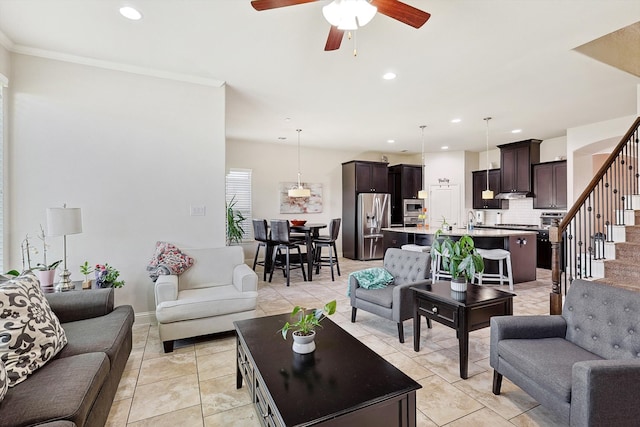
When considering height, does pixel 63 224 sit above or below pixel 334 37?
below

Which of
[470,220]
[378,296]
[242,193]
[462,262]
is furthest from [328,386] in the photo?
[242,193]

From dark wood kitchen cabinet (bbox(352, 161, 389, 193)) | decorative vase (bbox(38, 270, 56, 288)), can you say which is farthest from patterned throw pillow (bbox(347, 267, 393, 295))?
dark wood kitchen cabinet (bbox(352, 161, 389, 193))

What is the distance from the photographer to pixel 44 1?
2.31 metres

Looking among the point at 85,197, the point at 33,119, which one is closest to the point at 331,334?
the point at 85,197

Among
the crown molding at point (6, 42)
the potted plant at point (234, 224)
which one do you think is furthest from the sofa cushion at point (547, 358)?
the potted plant at point (234, 224)

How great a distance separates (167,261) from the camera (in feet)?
10.5

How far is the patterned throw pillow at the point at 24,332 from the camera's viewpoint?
1.52 m

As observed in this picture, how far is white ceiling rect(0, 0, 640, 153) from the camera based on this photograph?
2439 mm

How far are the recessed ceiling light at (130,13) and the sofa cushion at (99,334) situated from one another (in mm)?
2397

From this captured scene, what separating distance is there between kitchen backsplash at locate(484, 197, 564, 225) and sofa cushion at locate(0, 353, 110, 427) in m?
8.23

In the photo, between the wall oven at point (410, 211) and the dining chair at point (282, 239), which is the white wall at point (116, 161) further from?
the wall oven at point (410, 211)

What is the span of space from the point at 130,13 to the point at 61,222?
5.88 feet

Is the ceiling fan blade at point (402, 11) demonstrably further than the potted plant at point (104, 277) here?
No

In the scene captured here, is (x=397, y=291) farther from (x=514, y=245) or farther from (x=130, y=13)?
(x=514, y=245)
